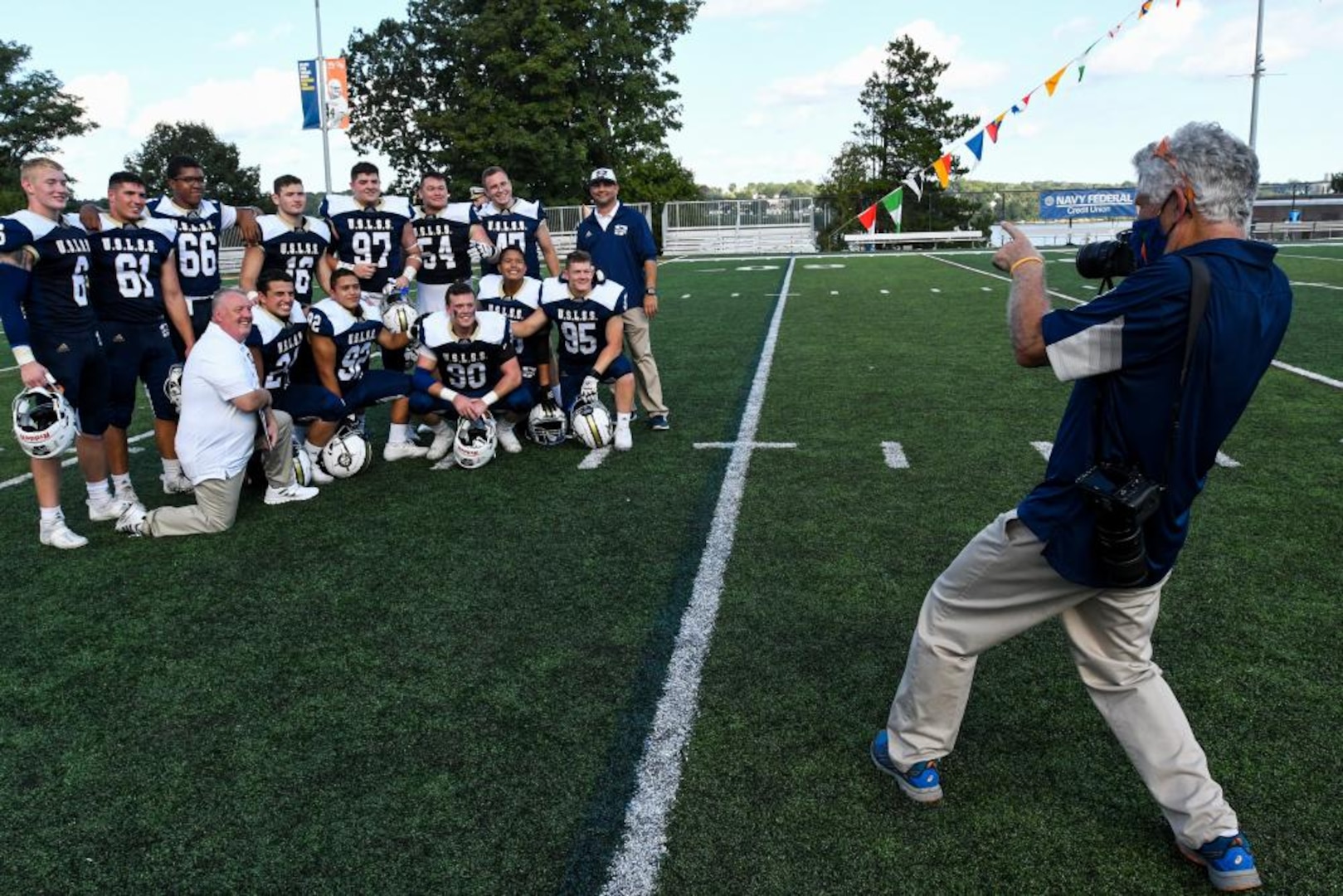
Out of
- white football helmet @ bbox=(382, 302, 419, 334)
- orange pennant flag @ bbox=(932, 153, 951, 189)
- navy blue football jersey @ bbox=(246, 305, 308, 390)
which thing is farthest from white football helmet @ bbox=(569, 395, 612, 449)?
orange pennant flag @ bbox=(932, 153, 951, 189)

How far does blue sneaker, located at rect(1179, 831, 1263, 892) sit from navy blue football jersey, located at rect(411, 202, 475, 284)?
6.24m

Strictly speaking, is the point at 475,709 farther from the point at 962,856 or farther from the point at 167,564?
the point at 167,564

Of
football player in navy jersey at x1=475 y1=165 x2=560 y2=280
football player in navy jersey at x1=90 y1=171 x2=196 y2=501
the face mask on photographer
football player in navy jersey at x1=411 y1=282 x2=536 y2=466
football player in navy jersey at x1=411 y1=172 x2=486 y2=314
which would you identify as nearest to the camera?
the face mask on photographer

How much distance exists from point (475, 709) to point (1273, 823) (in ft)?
7.44

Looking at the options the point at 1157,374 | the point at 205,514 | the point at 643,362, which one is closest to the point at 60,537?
the point at 205,514

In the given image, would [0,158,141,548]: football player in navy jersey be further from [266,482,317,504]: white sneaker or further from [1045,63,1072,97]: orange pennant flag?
[1045,63,1072,97]: orange pennant flag

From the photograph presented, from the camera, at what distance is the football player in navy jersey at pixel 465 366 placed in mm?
6290

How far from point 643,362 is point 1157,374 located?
514cm

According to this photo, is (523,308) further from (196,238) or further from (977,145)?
(977,145)

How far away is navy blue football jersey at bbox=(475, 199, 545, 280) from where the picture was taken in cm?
774

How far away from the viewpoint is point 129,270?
5.44 metres

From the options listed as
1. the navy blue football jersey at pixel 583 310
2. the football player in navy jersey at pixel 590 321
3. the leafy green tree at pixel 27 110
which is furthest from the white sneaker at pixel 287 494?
the leafy green tree at pixel 27 110

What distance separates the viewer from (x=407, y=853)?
8.19ft

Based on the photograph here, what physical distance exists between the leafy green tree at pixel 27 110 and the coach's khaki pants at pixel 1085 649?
5612 cm
